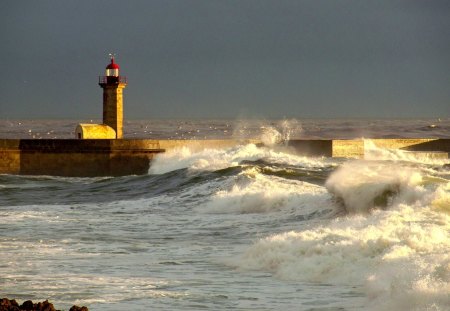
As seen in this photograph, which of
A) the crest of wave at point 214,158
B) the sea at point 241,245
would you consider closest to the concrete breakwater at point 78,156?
the crest of wave at point 214,158

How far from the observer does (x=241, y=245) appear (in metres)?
12.8

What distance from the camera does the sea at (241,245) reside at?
8664 millimetres

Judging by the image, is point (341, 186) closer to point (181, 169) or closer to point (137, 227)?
point (137, 227)

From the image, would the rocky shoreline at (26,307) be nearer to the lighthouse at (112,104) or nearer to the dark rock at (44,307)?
the dark rock at (44,307)

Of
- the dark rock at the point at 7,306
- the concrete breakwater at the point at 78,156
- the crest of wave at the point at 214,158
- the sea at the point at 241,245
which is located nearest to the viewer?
the dark rock at the point at 7,306

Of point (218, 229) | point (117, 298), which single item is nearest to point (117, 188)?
point (218, 229)

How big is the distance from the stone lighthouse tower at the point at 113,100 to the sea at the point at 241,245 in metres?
10.3

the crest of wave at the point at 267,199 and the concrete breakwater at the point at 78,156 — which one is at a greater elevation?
the concrete breakwater at the point at 78,156

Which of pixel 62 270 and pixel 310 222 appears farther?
pixel 310 222

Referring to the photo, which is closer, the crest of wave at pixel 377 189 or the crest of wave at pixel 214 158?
the crest of wave at pixel 377 189

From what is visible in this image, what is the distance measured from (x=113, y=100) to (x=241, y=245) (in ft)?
70.2

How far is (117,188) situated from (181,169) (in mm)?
2570

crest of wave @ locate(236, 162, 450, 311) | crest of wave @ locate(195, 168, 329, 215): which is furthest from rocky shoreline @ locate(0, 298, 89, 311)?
crest of wave @ locate(195, 168, 329, 215)

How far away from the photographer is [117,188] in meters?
24.8
